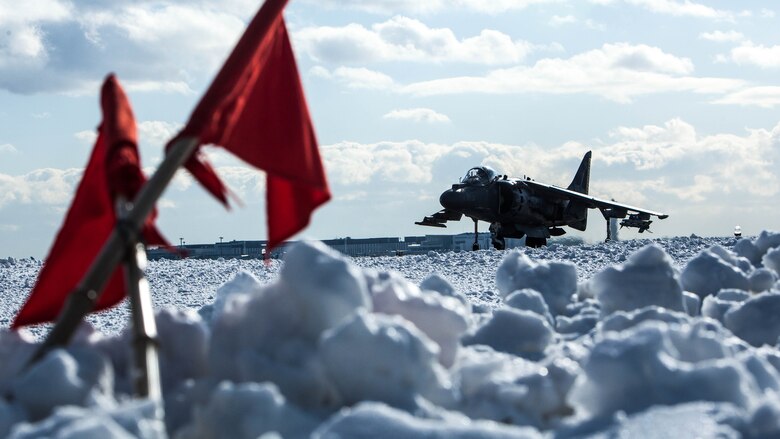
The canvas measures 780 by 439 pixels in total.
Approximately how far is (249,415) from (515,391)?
2.30 feet

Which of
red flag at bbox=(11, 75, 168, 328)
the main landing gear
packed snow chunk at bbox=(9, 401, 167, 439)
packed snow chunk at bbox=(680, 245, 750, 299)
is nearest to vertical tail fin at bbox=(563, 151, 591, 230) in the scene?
the main landing gear

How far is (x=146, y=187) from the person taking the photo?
91.0 inches

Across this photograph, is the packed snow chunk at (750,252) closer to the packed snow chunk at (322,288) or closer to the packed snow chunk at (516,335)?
the packed snow chunk at (516,335)

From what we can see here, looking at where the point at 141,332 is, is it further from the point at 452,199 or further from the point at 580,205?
the point at 580,205

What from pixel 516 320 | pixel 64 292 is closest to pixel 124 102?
pixel 64 292

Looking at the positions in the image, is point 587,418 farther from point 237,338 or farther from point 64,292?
point 64,292

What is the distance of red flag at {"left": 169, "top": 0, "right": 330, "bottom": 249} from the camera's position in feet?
8.81

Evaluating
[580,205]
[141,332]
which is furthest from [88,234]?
[580,205]

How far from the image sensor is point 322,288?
227cm

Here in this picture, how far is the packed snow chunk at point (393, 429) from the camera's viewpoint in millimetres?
1843

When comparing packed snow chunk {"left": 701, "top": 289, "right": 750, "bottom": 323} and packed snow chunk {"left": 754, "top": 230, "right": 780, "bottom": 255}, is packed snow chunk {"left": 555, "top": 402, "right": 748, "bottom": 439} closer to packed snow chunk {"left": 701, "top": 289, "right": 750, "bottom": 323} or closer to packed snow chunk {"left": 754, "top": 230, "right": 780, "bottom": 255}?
packed snow chunk {"left": 701, "top": 289, "right": 750, "bottom": 323}

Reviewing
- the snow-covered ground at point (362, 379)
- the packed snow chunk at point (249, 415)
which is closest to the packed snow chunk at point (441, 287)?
the snow-covered ground at point (362, 379)

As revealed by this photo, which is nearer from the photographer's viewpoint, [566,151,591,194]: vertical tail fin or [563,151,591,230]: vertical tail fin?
[563,151,591,230]: vertical tail fin

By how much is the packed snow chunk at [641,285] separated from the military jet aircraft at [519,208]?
22.4 m
